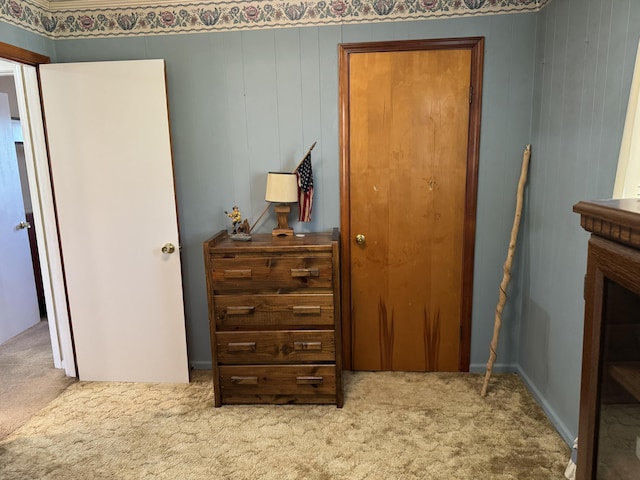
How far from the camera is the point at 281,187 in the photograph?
2395mm

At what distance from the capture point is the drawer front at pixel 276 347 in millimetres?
2324

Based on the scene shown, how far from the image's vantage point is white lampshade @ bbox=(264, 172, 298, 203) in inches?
94.2

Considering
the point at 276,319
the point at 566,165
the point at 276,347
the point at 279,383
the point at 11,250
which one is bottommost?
the point at 279,383

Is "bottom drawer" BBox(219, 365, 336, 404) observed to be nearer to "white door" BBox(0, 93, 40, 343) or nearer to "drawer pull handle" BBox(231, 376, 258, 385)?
"drawer pull handle" BBox(231, 376, 258, 385)

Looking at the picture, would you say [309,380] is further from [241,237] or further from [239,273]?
[241,237]

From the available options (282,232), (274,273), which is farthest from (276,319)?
(282,232)

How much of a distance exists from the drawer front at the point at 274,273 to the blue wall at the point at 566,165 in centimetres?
115

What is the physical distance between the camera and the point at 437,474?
1865 millimetres

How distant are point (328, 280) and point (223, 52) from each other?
1470mm

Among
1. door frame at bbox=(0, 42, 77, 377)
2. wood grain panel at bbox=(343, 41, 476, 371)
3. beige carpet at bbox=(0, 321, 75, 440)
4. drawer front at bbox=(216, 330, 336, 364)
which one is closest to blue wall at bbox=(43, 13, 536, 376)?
wood grain panel at bbox=(343, 41, 476, 371)

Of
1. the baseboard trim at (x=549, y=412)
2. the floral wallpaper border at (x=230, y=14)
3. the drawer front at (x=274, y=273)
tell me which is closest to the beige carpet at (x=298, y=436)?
the baseboard trim at (x=549, y=412)

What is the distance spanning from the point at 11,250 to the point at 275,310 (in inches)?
101

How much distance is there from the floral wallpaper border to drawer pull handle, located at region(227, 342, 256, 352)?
1.80 meters

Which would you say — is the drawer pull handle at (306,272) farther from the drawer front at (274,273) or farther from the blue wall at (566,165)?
the blue wall at (566,165)
